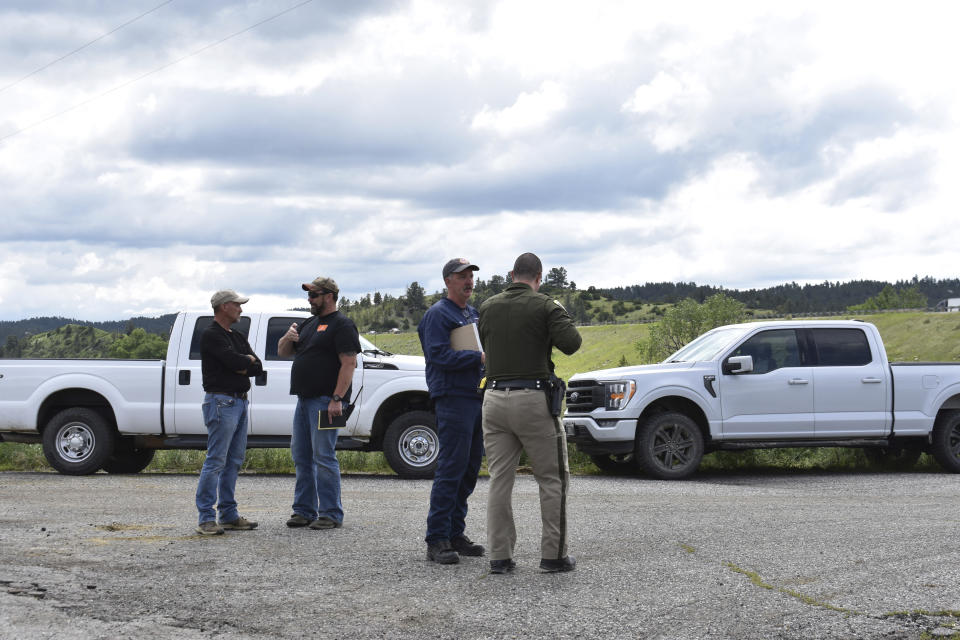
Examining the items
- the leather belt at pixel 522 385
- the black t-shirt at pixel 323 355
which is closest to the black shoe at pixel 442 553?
the leather belt at pixel 522 385

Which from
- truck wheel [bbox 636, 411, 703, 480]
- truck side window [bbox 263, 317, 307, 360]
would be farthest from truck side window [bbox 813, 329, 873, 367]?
truck side window [bbox 263, 317, 307, 360]

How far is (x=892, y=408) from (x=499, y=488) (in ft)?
28.2

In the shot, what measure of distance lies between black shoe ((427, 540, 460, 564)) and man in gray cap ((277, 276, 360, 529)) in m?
1.51

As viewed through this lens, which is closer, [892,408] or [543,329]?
[543,329]

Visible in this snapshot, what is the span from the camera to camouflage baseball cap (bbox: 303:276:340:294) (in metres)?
7.91

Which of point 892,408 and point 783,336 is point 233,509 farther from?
point 892,408

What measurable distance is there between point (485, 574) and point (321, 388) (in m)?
2.30

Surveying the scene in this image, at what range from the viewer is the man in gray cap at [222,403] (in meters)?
7.79

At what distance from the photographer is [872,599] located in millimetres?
5598

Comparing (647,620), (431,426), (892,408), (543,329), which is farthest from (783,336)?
(647,620)

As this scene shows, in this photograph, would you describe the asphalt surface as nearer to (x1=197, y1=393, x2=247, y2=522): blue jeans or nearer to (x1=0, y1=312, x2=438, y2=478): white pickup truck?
(x1=197, y1=393, x2=247, y2=522): blue jeans

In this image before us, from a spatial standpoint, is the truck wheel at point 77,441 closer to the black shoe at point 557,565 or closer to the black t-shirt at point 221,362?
the black t-shirt at point 221,362

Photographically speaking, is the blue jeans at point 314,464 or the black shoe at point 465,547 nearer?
the black shoe at point 465,547

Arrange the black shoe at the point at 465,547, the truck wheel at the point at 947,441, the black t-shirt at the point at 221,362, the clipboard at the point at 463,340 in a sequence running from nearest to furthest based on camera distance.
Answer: the clipboard at the point at 463,340 → the black shoe at the point at 465,547 → the black t-shirt at the point at 221,362 → the truck wheel at the point at 947,441
